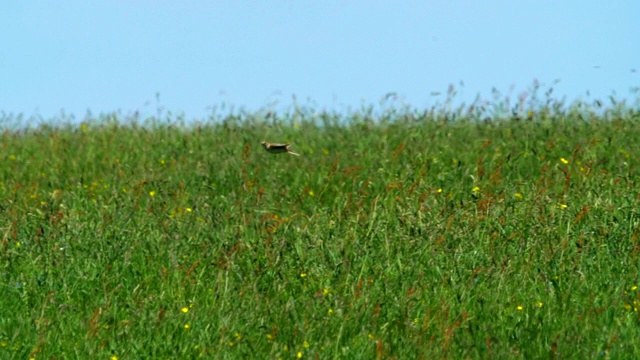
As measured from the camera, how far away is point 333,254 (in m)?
6.27

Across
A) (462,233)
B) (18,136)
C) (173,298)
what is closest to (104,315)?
(173,298)

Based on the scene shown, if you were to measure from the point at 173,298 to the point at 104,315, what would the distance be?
499mm

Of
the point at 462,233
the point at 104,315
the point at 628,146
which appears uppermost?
the point at 628,146

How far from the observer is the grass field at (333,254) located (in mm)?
5133

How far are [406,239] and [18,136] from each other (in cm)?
760

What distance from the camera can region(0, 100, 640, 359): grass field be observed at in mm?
5133

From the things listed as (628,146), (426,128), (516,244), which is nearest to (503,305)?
(516,244)

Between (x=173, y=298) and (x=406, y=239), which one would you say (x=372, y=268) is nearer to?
(x=406, y=239)

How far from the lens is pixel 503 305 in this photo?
219 inches

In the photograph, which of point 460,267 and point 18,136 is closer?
point 460,267

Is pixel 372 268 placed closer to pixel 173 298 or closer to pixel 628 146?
pixel 173 298

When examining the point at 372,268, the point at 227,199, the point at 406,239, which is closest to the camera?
the point at 372,268

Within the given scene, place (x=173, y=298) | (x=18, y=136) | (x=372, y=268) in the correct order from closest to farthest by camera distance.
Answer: (x=173, y=298) → (x=372, y=268) → (x=18, y=136)

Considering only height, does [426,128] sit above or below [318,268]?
above
